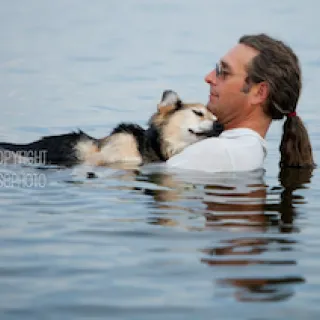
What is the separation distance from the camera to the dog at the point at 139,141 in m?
8.76

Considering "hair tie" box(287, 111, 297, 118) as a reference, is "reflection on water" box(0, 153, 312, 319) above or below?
below

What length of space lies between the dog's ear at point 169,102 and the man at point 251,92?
1.45 metres

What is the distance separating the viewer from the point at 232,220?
5805 mm

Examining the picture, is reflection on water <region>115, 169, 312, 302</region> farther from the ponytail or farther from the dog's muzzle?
the dog's muzzle

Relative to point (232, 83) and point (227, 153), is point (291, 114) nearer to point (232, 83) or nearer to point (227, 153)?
point (232, 83)

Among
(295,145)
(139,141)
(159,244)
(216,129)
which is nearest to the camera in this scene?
(159,244)

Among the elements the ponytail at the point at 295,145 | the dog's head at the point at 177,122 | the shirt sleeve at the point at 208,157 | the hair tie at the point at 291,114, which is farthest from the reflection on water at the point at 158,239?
the dog's head at the point at 177,122

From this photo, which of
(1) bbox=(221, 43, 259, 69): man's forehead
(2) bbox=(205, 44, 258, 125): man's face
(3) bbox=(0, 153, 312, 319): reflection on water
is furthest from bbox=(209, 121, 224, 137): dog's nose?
(1) bbox=(221, 43, 259, 69): man's forehead

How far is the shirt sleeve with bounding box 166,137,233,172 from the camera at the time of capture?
7.04 metres

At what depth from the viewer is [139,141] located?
8922mm

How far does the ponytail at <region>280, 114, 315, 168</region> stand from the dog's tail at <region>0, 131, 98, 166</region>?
188 cm

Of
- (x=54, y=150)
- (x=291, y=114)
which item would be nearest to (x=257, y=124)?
(x=291, y=114)

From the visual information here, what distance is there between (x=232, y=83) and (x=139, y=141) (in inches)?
69.0

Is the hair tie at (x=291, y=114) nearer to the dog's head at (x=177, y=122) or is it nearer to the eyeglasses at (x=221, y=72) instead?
the eyeglasses at (x=221, y=72)
